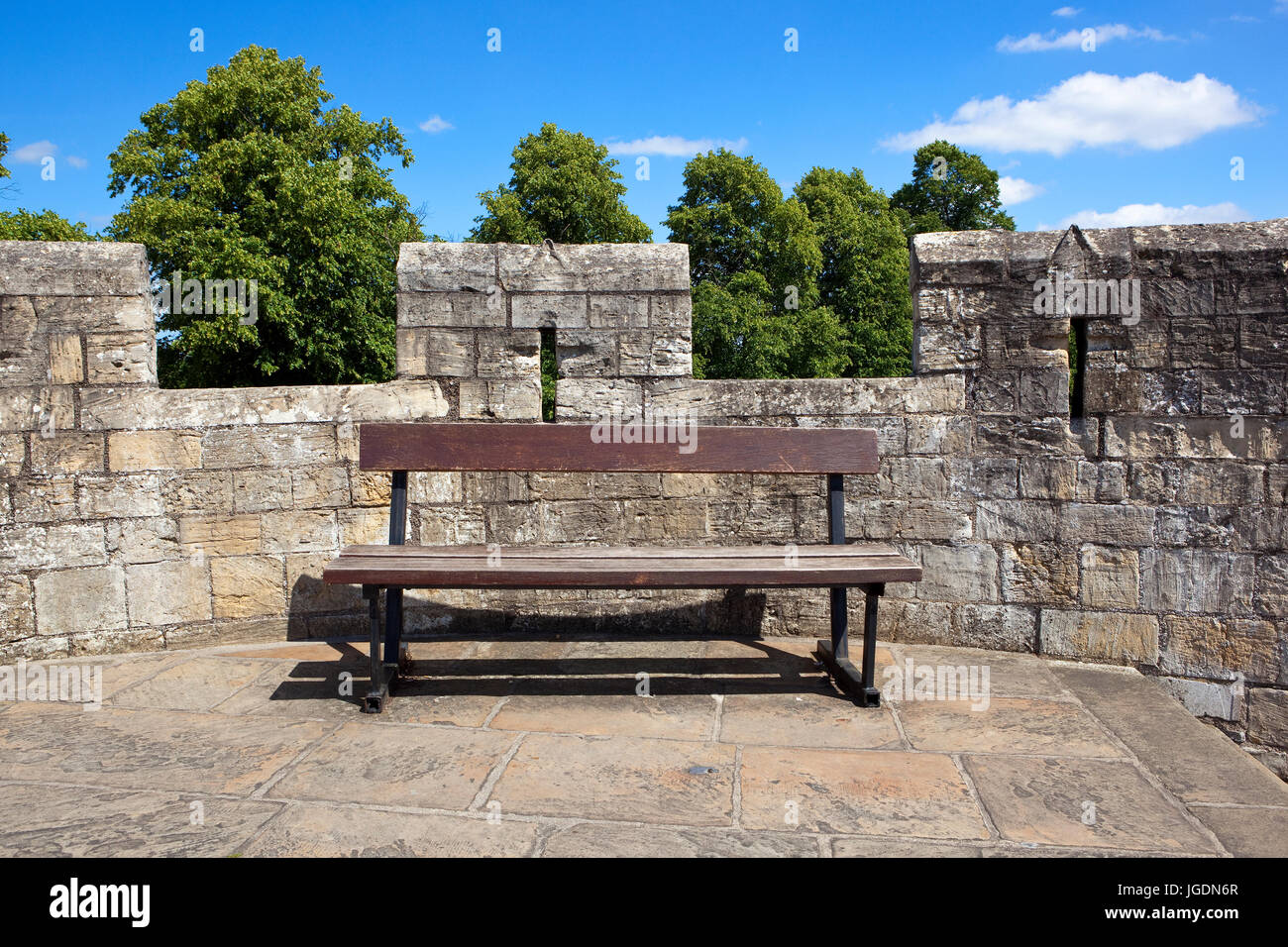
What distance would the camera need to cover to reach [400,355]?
12.8 ft

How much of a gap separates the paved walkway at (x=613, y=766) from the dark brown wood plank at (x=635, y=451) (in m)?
0.80

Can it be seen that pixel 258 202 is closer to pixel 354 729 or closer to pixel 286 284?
pixel 286 284

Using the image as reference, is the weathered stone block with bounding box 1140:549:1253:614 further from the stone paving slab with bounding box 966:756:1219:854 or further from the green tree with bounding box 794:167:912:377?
the green tree with bounding box 794:167:912:377

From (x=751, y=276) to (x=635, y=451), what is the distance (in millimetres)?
20034

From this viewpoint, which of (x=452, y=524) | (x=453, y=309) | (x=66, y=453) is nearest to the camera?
(x=66, y=453)

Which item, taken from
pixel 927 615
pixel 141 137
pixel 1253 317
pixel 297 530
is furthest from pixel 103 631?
pixel 141 137

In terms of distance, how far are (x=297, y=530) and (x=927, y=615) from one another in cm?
279

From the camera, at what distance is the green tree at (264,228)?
16.5 metres

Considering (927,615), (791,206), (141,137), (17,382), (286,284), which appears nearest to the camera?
(17,382)

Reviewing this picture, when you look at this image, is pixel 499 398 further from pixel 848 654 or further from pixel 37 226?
pixel 37 226

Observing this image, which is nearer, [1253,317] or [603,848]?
[603,848]

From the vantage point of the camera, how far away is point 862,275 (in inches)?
976

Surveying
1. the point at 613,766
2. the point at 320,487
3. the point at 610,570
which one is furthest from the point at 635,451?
the point at 320,487

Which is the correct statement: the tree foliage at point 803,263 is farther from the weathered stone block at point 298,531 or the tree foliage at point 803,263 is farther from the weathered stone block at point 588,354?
the weathered stone block at point 298,531
